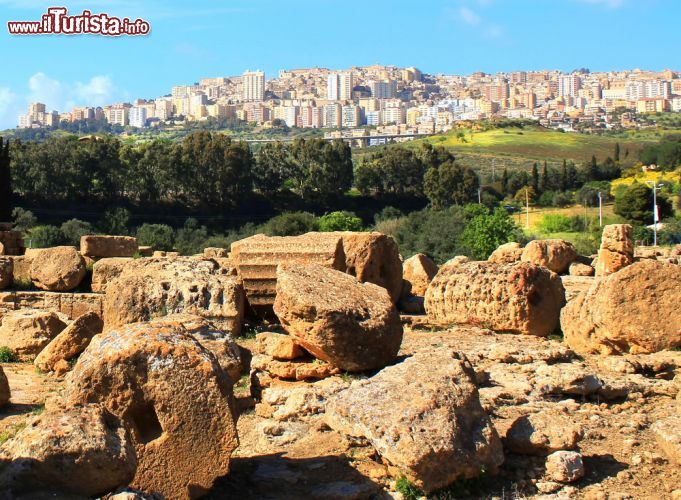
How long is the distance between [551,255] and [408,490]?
1698 centimetres

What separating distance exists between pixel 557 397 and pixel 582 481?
6.68 ft

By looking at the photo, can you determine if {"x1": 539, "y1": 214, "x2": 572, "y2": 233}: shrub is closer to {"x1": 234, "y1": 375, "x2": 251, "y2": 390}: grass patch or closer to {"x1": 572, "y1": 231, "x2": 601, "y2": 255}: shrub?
{"x1": 572, "y1": 231, "x2": 601, "y2": 255}: shrub

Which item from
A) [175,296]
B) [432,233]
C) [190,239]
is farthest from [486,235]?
[175,296]

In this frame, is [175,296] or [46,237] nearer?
[175,296]

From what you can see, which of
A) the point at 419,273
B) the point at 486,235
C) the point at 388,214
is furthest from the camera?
the point at 388,214

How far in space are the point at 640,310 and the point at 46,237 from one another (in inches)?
1267

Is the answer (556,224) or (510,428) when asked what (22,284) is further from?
(556,224)

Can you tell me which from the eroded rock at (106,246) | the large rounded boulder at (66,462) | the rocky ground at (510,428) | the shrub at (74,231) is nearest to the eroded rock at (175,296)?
the rocky ground at (510,428)

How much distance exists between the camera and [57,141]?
60.2 meters

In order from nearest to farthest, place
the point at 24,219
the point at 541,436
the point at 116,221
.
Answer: the point at 541,436, the point at 24,219, the point at 116,221

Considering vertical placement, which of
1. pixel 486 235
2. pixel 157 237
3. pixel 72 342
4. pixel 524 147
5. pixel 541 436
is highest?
pixel 524 147

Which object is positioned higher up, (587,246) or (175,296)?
(175,296)

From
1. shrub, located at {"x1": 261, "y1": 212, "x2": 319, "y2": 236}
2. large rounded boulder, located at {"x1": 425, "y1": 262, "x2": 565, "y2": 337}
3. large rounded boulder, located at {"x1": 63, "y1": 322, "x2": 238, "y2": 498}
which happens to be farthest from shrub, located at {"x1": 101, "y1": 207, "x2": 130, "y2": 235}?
large rounded boulder, located at {"x1": 63, "y1": 322, "x2": 238, "y2": 498}

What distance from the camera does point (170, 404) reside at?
711 centimetres
